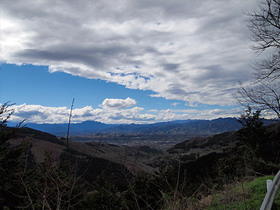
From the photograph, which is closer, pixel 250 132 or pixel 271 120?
pixel 271 120

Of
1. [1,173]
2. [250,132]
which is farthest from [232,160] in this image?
[1,173]

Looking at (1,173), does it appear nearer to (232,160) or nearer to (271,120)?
(271,120)

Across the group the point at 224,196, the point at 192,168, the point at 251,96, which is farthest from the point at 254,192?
the point at 192,168

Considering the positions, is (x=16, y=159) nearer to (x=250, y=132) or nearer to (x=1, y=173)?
(x=1, y=173)

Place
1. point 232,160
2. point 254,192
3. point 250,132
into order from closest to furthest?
point 254,192 < point 232,160 < point 250,132

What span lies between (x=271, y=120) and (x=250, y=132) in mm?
29413

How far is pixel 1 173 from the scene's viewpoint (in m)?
9.35

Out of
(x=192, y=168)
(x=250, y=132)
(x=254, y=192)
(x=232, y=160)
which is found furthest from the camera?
(x=192, y=168)

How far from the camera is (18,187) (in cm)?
1025

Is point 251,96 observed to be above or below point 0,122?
above

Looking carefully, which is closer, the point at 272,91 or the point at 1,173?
the point at 272,91

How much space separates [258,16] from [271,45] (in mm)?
1219

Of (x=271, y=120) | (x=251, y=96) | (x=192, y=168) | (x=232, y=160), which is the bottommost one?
(x=192, y=168)

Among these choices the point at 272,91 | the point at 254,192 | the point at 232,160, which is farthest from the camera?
the point at 232,160
